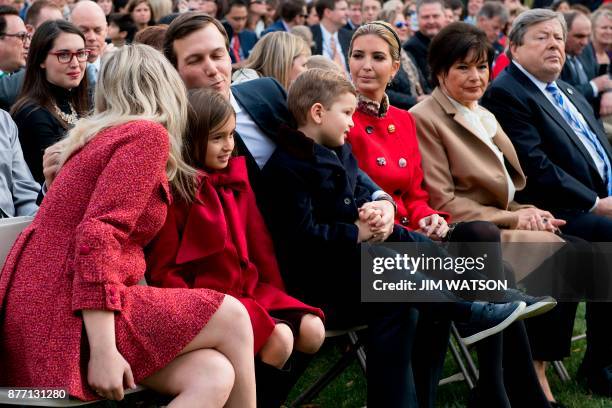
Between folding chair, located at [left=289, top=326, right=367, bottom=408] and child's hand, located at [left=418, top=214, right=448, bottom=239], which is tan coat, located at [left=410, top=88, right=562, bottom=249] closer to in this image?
child's hand, located at [left=418, top=214, right=448, bottom=239]

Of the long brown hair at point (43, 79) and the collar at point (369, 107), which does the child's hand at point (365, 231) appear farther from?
the long brown hair at point (43, 79)

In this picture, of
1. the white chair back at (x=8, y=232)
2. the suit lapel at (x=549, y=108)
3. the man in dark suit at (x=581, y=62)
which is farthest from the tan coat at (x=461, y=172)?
the man in dark suit at (x=581, y=62)

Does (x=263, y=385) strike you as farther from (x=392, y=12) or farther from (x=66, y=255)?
(x=392, y=12)

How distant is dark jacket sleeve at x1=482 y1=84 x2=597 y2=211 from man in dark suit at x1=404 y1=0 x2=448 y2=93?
3.41 metres

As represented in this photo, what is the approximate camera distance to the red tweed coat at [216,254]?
3561 millimetres

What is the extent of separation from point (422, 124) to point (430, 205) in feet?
1.45

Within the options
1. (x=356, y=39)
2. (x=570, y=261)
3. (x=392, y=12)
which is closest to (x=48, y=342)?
(x=356, y=39)

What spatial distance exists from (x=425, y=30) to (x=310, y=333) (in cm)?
630

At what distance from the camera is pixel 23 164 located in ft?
15.2

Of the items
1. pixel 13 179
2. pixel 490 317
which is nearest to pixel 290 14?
pixel 13 179

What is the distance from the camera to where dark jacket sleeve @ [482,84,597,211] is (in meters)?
5.59

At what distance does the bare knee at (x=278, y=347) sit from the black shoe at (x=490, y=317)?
0.91m

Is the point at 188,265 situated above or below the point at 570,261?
above

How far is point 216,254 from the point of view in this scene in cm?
362
